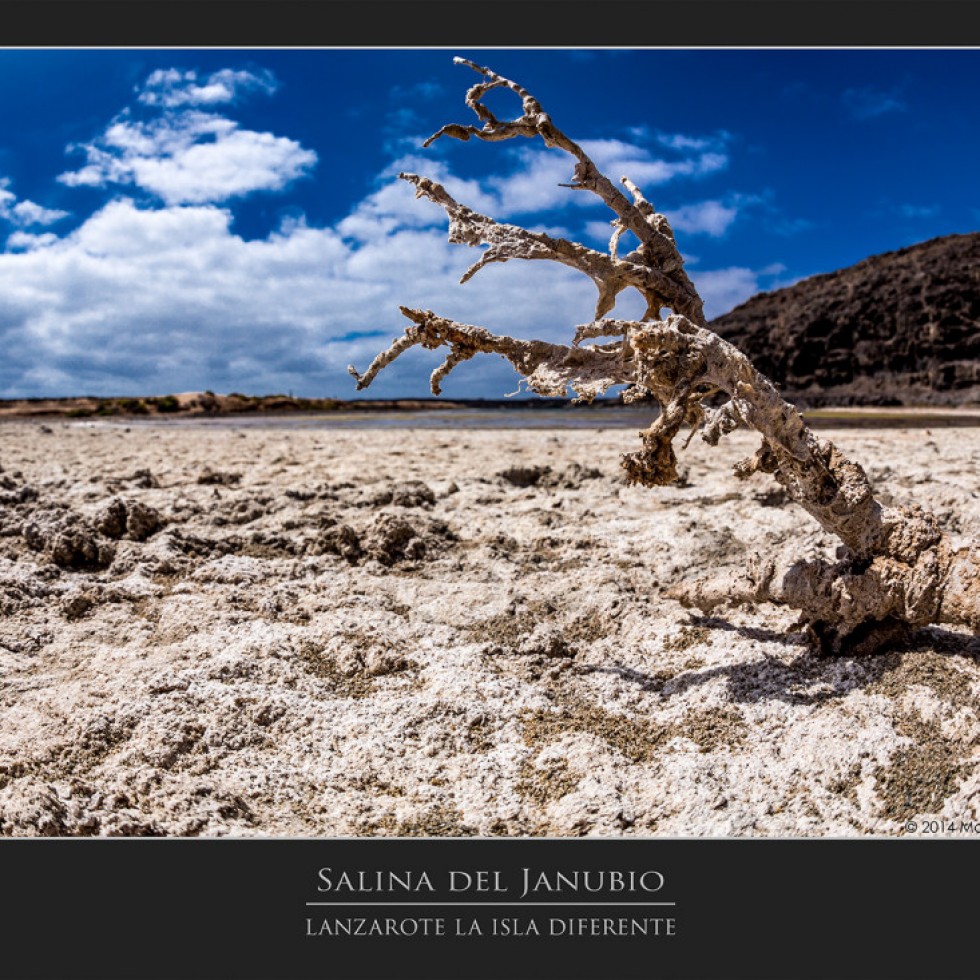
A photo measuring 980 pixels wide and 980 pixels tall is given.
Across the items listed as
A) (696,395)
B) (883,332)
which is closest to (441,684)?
(696,395)

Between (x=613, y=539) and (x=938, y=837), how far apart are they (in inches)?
125

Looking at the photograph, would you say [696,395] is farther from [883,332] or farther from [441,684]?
[883,332]

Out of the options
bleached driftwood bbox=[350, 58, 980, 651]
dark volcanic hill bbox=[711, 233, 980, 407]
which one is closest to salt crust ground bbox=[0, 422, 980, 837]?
bleached driftwood bbox=[350, 58, 980, 651]

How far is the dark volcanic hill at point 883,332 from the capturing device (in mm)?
47188

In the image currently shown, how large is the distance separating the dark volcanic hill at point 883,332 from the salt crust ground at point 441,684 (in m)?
42.6

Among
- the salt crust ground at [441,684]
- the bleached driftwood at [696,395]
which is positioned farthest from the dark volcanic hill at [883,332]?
the bleached driftwood at [696,395]

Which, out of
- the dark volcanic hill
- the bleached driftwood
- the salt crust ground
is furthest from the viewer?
the dark volcanic hill

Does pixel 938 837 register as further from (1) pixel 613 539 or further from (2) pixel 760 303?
(2) pixel 760 303

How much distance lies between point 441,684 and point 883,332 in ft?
187

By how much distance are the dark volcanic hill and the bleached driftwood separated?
43.0 m

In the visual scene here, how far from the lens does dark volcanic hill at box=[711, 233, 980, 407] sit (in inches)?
1858

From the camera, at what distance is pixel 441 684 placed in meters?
3.66

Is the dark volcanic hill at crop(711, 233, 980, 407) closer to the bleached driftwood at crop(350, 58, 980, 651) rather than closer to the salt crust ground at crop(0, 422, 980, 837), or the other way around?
the salt crust ground at crop(0, 422, 980, 837)

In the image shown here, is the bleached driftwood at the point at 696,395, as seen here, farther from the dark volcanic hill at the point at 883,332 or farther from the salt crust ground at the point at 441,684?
the dark volcanic hill at the point at 883,332
